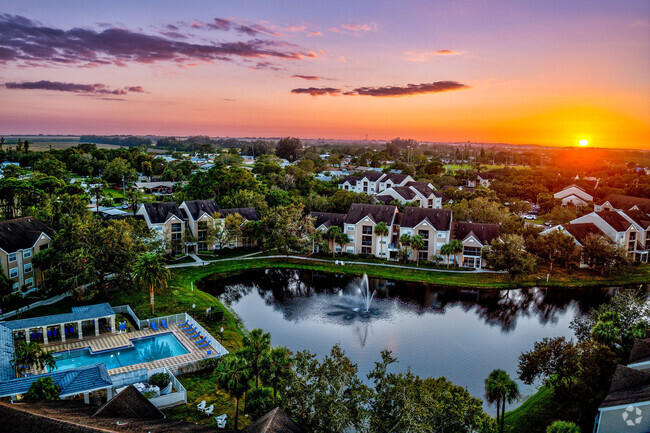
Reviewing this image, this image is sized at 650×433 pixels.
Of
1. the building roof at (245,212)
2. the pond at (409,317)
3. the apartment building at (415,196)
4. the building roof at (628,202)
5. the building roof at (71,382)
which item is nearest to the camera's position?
the building roof at (71,382)

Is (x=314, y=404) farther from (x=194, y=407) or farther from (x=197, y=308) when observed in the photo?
(x=197, y=308)

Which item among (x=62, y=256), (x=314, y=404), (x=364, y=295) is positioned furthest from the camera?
(x=364, y=295)

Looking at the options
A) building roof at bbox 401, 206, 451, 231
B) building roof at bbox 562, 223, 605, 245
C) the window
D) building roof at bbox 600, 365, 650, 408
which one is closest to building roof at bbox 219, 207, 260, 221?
building roof at bbox 401, 206, 451, 231

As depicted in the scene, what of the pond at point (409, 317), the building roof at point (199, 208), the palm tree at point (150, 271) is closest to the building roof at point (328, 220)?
the pond at point (409, 317)

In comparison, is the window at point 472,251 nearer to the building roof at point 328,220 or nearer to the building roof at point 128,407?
the building roof at point 328,220

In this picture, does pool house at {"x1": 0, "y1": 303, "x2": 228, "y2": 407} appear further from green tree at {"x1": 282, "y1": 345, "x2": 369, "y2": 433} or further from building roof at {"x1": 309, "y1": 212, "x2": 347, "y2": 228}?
building roof at {"x1": 309, "y1": 212, "x2": 347, "y2": 228}

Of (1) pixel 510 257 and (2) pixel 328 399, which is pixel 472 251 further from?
(2) pixel 328 399

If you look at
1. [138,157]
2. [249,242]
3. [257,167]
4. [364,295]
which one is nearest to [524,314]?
[364,295]
